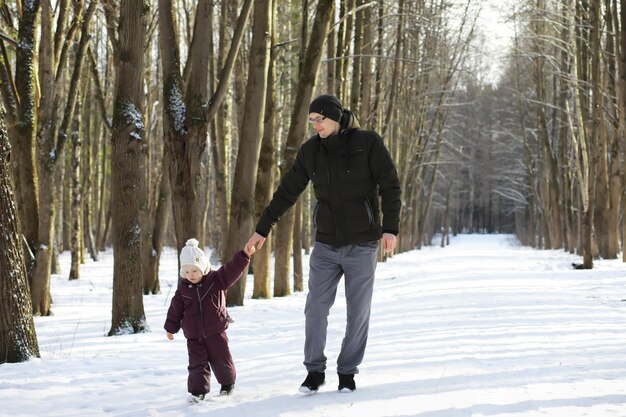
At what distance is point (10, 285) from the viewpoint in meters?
5.92

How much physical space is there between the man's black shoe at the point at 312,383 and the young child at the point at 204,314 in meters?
0.50

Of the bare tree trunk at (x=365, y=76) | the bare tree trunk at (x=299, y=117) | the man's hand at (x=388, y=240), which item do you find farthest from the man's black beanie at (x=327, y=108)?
the bare tree trunk at (x=365, y=76)

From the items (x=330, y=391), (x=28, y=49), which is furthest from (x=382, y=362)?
(x=28, y=49)

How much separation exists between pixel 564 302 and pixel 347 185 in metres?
7.21

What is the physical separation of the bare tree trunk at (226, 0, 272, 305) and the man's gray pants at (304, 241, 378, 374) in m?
6.05

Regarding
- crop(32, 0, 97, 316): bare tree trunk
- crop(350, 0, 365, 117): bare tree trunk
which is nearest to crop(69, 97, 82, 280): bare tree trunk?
crop(32, 0, 97, 316): bare tree trunk

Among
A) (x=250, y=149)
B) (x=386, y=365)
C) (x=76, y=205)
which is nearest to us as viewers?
(x=386, y=365)

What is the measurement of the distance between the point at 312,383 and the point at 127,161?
13.5 feet

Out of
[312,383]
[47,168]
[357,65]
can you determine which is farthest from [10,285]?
[357,65]

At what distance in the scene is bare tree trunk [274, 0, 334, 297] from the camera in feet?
39.3

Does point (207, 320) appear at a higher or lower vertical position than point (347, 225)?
lower

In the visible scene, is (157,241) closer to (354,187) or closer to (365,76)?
(365,76)

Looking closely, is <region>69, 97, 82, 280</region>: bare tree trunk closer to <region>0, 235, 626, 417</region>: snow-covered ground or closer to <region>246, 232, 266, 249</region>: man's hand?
<region>0, 235, 626, 417</region>: snow-covered ground

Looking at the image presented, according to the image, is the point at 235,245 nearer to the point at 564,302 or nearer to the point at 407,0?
the point at 564,302
